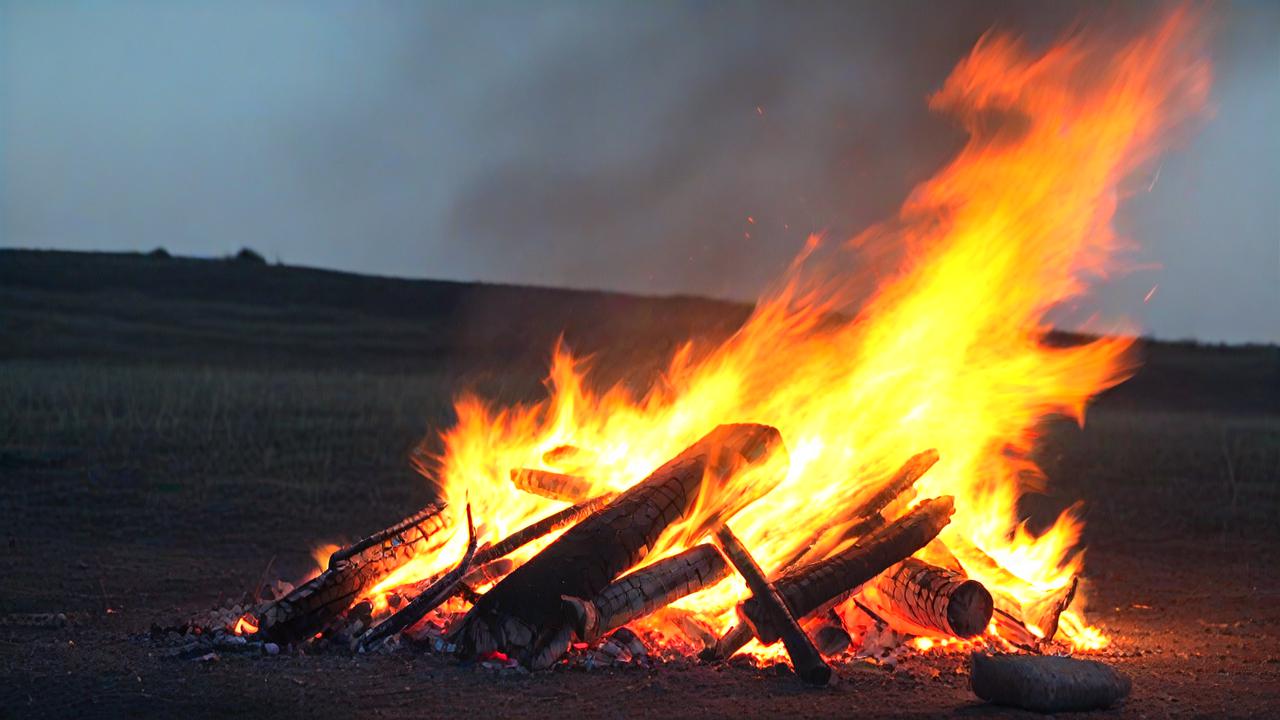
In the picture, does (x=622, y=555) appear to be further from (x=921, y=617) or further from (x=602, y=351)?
(x=602, y=351)

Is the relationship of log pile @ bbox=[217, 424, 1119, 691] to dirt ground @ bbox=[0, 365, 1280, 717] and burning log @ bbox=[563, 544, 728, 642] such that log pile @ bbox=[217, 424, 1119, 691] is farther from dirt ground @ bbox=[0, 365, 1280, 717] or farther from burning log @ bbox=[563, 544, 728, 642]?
dirt ground @ bbox=[0, 365, 1280, 717]

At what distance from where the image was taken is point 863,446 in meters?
7.43

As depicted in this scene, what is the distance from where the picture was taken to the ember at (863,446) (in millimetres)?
6332

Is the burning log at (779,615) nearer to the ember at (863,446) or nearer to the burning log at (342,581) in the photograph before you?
the ember at (863,446)

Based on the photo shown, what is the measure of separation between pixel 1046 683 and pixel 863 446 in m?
2.36

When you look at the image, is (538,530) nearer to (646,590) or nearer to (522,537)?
(522,537)

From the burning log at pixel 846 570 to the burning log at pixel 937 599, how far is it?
0.14 m

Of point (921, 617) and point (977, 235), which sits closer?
point (921, 617)

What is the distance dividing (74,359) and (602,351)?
16.8m

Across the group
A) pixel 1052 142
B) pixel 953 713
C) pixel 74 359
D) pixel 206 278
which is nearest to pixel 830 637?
pixel 953 713

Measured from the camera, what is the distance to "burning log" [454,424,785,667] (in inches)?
226

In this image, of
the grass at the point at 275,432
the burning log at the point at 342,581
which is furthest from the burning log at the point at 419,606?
the grass at the point at 275,432

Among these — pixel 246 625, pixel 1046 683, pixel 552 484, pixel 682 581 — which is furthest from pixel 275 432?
pixel 1046 683

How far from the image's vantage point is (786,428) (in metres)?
7.42
